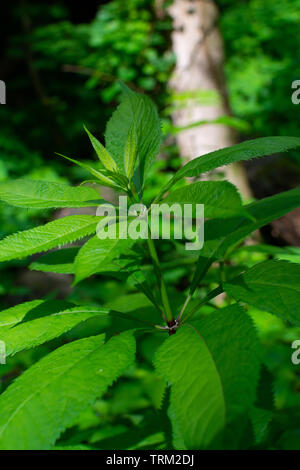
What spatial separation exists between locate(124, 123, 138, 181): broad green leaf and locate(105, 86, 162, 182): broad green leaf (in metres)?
0.02

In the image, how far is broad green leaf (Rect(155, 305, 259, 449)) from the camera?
49 centimetres

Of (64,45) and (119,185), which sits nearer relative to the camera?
(119,185)

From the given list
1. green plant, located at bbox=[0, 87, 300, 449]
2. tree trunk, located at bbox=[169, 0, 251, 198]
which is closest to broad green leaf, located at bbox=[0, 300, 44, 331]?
green plant, located at bbox=[0, 87, 300, 449]

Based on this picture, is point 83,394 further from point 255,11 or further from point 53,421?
point 255,11

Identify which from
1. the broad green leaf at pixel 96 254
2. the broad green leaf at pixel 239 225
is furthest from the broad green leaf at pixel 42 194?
the broad green leaf at pixel 239 225

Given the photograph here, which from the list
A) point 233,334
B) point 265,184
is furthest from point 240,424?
point 265,184

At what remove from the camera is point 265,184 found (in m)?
4.32

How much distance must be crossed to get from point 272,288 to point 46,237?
0.40 metres

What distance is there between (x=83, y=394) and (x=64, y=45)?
7244mm

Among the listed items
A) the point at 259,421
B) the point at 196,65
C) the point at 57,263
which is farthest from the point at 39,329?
the point at 196,65

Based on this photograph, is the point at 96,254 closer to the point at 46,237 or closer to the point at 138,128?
the point at 46,237

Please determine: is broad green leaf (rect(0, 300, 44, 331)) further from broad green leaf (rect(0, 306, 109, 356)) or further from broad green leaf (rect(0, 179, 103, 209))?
broad green leaf (rect(0, 179, 103, 209))

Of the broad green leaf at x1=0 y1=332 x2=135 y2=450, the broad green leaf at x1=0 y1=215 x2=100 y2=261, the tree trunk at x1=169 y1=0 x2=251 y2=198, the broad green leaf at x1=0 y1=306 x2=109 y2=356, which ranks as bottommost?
the broad green leaf at x1=0 y1=332 x2=135 y2=450
